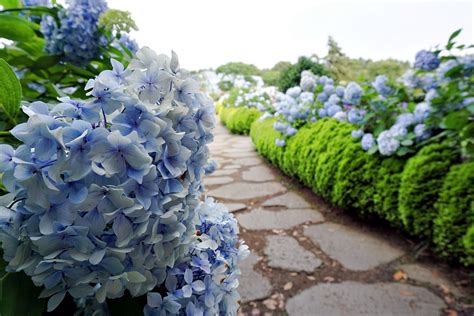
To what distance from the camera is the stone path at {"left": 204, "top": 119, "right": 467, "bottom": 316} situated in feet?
4.55

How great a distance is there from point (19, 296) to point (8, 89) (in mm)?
249

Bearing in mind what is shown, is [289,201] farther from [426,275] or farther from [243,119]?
[243,119]

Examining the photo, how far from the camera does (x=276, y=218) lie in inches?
95.1

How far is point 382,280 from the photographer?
1.57m

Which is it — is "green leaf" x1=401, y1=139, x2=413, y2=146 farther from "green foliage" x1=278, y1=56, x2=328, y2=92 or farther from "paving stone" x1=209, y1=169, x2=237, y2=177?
"green foliage" x1=278, y1=56, x2=328, y2=92

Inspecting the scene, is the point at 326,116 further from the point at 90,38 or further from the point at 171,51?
the point at 171,51

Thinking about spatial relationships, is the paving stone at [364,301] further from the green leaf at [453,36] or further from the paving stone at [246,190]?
the paving stone at [246,190]

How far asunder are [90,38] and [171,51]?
1.72 ft

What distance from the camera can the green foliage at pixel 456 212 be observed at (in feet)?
4.84

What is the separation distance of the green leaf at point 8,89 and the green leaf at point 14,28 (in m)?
0.43

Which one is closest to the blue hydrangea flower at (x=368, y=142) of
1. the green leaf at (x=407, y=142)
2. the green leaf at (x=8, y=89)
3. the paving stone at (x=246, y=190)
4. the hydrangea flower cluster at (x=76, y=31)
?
the green leaf at (x=407, y=142)

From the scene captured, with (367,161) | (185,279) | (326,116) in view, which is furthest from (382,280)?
(326,116)

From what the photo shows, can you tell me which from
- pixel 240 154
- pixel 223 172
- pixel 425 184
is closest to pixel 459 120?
pixel 425 184

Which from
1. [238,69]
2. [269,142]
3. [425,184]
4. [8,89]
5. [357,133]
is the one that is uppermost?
[238,69]
